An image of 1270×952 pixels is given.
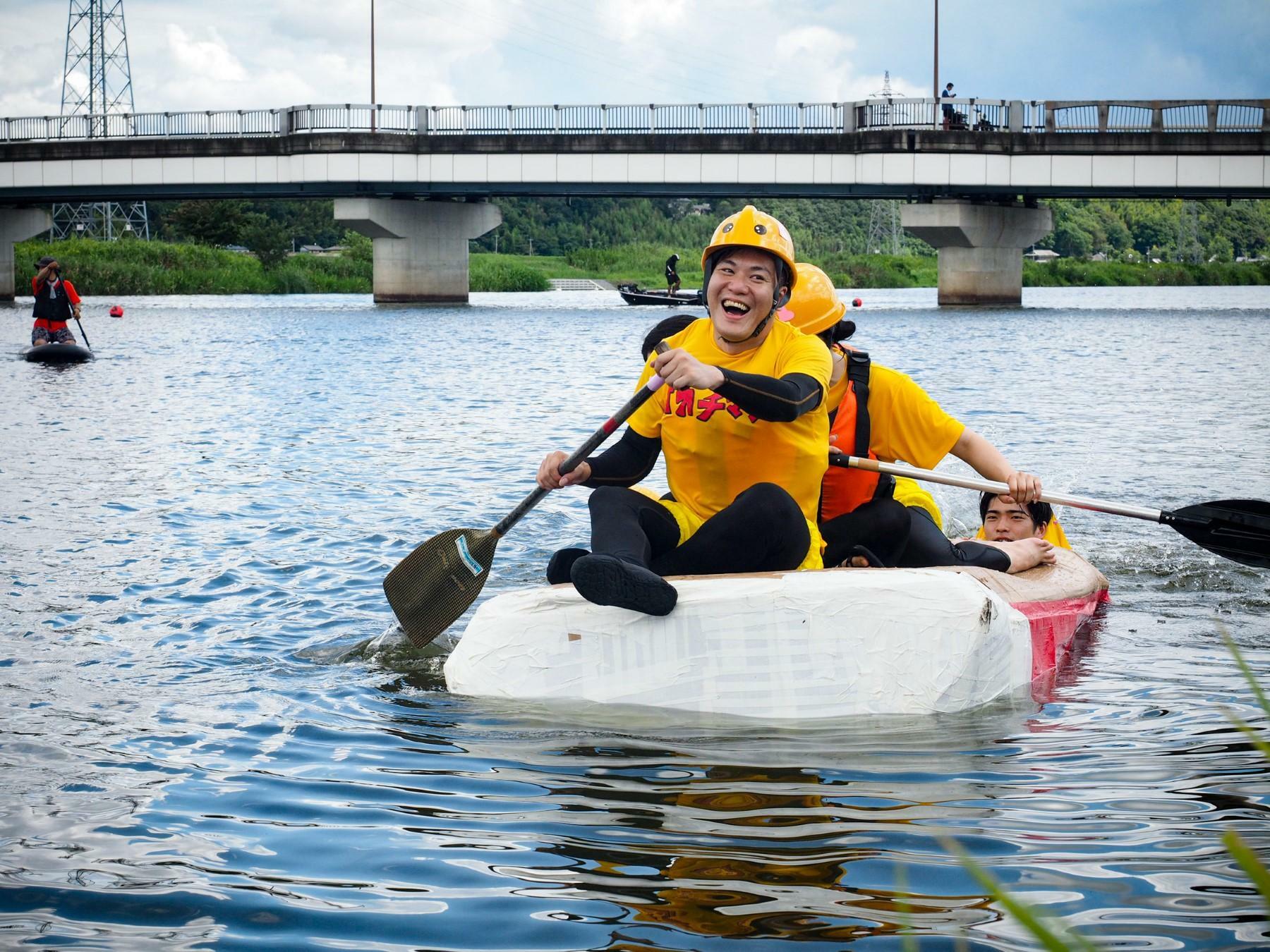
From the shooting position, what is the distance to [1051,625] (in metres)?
6.46

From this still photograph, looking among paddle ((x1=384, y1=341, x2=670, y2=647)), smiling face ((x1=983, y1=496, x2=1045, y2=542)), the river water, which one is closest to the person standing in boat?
the river water

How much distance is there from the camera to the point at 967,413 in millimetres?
19266

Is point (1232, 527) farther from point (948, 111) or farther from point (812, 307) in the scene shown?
point (948, 111)

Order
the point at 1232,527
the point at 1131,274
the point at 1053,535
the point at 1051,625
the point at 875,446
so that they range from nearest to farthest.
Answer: the point at 1051,625 < the point at 875,446 < the point at 1232,527 < the point at 1053,535 < the point at 1131,274

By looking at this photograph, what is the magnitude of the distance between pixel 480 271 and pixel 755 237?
7160cm

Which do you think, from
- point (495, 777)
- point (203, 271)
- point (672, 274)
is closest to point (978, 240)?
point (672, 274)

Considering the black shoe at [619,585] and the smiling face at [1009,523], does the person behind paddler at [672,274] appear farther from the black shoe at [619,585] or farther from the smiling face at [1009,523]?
the black shoe at [619,585]

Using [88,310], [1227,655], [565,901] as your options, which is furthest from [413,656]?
[88,310]

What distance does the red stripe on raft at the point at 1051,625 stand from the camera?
621cm

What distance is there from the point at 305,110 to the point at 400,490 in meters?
40.8

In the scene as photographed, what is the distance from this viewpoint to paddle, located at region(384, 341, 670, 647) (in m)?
6.52

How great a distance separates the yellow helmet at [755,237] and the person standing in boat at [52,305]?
21166mm

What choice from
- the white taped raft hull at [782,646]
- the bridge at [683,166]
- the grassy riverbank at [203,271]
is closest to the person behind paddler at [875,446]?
the white taped raft hull at [782,646]

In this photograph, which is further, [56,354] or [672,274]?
[56,354]
